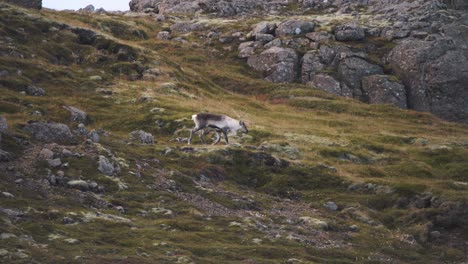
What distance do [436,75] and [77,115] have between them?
54.3 m

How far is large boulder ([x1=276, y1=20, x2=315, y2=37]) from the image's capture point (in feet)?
341

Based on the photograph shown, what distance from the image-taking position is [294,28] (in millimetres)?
104375

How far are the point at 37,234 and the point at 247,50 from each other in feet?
252

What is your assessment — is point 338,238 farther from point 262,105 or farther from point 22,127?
point 262,105

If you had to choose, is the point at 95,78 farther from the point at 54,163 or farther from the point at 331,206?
the point at 331,206

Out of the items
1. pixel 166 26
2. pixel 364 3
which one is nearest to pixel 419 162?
pixel 166 26

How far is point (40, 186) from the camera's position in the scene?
33.8 meters

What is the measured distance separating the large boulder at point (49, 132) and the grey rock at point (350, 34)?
67725mm

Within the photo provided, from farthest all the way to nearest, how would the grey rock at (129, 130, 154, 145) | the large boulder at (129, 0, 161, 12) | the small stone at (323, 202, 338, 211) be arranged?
the large boulder at (129, 0, 161, 12), the grey rock at (129, 130, 154, 145), the small stone at (323, 202, 338, 211)

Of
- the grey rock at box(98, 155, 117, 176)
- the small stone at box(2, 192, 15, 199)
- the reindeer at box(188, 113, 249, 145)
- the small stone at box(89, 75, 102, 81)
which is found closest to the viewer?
the small stone at box(2, 192, 15, 199)

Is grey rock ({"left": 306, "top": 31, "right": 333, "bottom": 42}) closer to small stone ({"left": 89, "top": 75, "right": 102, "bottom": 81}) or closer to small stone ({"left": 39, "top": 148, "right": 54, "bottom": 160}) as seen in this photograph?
small stone ({"left": 89, "top": 75, "right": 102, "bottom": 81})

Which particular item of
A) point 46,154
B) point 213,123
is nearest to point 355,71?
point 213,123

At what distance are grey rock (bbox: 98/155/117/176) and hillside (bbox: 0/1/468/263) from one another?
0.14m

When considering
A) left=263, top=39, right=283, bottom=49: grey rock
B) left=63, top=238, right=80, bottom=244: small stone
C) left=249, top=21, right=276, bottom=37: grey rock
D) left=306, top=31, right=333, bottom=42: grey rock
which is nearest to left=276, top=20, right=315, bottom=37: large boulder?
left=249, top=21, right=276, bottom=37: grey rock
